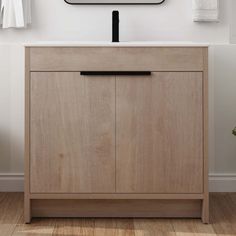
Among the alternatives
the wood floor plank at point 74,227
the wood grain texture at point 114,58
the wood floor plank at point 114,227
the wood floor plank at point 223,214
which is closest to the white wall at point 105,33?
the wood floor plank at point 223,214

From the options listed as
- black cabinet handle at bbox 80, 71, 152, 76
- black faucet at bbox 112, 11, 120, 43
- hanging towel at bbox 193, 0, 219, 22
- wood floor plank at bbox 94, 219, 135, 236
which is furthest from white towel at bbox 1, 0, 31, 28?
wood floor plank at bbox 94, 219, 135, 236

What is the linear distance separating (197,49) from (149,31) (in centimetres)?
61

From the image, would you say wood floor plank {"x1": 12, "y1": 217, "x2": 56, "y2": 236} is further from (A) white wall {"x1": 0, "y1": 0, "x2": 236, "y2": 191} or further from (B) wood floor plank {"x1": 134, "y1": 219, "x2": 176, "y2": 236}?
(A) white wall {"x1": 0, "y1": 0, "x2": 236, "y2": 191}

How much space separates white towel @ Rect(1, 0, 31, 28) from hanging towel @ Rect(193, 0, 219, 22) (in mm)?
952

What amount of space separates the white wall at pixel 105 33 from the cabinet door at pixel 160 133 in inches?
23.6

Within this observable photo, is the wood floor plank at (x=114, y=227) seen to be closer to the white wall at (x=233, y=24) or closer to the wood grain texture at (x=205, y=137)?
the wood grain texture at (x=205, y=137)

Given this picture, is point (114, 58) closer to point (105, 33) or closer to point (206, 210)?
point (105, 33)

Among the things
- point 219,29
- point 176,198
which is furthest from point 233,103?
point 176,198

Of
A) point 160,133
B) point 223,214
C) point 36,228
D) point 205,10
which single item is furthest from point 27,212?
point 205,10

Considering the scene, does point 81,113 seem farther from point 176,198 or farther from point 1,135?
point 1,135

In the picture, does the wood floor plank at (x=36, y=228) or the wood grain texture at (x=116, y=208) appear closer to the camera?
the wood floor plank at (x=36, y=228)

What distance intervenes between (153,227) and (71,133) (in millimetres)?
575

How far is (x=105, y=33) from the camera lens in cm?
272

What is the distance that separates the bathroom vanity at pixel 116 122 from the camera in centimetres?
217
